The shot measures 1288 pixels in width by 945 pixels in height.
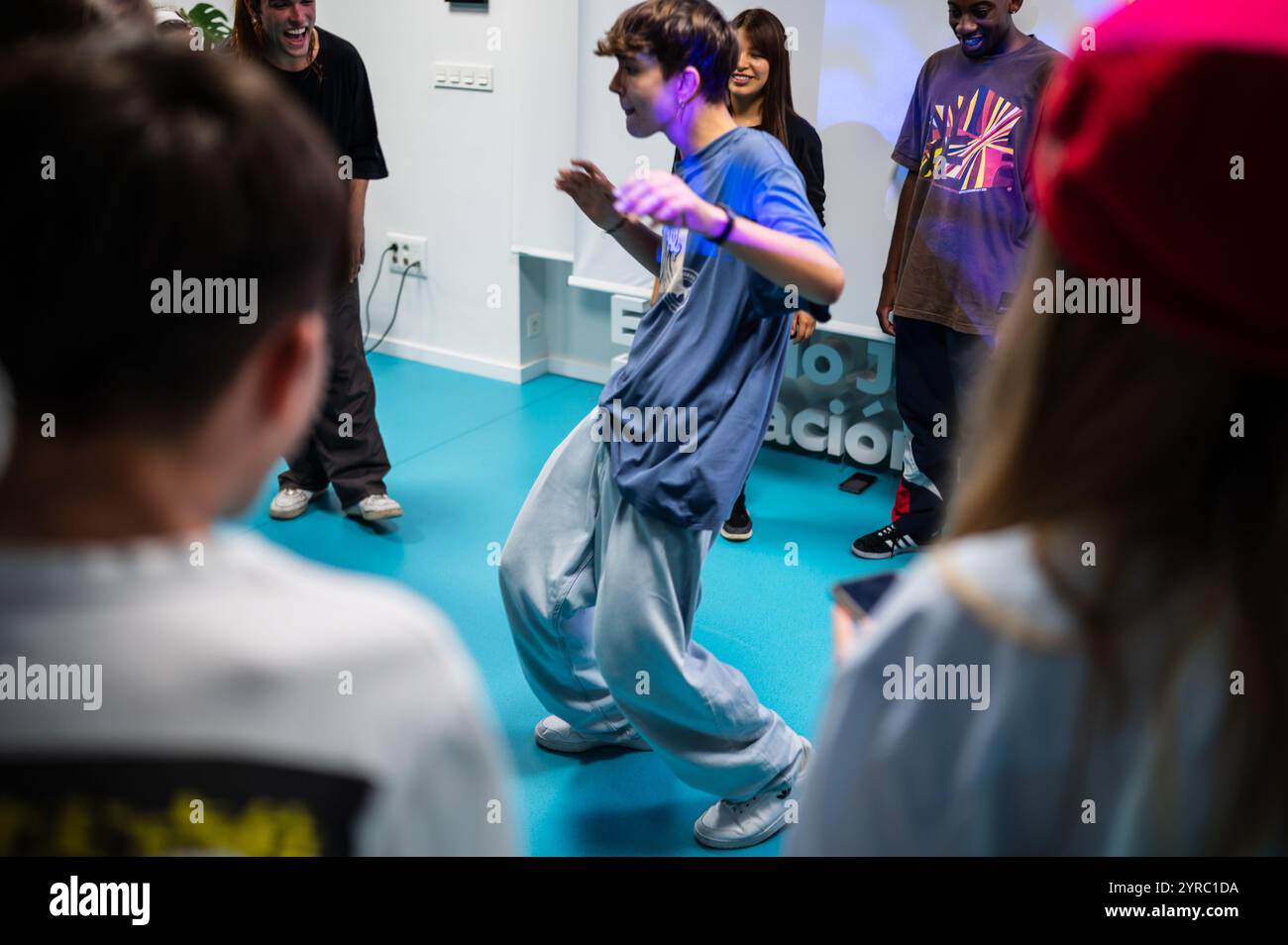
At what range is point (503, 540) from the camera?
3.76 meters

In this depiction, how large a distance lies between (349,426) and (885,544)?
1828 mm

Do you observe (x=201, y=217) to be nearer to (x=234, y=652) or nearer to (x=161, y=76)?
(x=161, y=76)

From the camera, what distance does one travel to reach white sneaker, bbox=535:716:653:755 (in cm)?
268

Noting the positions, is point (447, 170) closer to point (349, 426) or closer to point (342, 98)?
point (342, 98)

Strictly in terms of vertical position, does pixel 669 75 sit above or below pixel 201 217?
above

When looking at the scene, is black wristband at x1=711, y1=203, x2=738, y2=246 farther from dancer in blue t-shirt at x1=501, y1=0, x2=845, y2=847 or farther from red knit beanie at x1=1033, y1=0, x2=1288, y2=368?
red knit beanie at x1=1033, y1=0, x2=1288, y2=368

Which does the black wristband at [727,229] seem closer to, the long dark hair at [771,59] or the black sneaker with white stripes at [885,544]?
the long dark hair at [771,59]

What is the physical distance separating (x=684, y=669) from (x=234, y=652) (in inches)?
65.8

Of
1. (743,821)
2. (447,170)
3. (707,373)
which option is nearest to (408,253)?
(447,170)

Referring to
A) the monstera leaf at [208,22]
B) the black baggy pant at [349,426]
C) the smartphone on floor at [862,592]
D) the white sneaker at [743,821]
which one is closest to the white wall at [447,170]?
the monstera leaf at [208,22]

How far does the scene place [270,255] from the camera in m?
0.66

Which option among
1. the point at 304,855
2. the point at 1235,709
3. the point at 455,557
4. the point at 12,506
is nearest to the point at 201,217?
the point at 12,506
